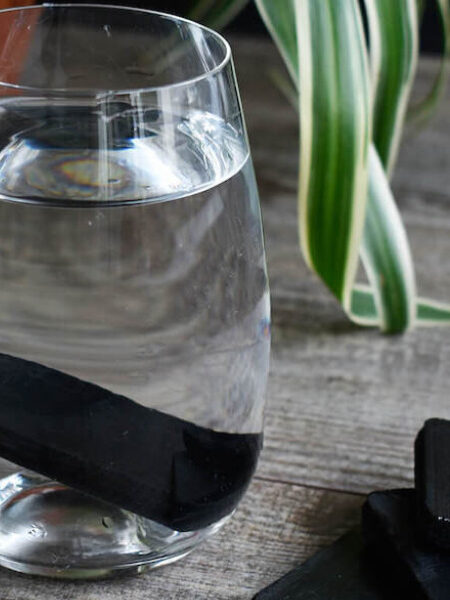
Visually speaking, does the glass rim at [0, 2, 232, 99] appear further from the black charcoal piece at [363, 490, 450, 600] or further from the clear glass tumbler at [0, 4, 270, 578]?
the black charcoal piece at [363, 490, 450, 600]

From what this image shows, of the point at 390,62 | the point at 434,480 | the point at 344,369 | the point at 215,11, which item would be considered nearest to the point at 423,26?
the point at 215,11

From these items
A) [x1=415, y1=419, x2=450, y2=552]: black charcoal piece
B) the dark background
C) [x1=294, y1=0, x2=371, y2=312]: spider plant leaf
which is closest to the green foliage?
[x1=294, y1=0, x2=371, y2=312]: spider plant leaf

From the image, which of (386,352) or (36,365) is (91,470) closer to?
(36,365)

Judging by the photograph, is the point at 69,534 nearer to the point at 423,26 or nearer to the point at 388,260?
the point at 388,260

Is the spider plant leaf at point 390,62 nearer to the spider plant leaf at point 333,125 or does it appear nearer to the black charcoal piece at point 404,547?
the spider plant leaf at point 333,125

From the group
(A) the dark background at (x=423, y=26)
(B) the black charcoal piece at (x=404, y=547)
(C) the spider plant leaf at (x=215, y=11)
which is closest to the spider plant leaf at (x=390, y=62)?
(C) the spider plant leaf at (x=215, y=11)

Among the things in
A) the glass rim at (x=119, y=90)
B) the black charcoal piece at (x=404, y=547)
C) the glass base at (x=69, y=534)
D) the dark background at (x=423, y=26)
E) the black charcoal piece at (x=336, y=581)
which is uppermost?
the glass rim at (x=119, y=90)
